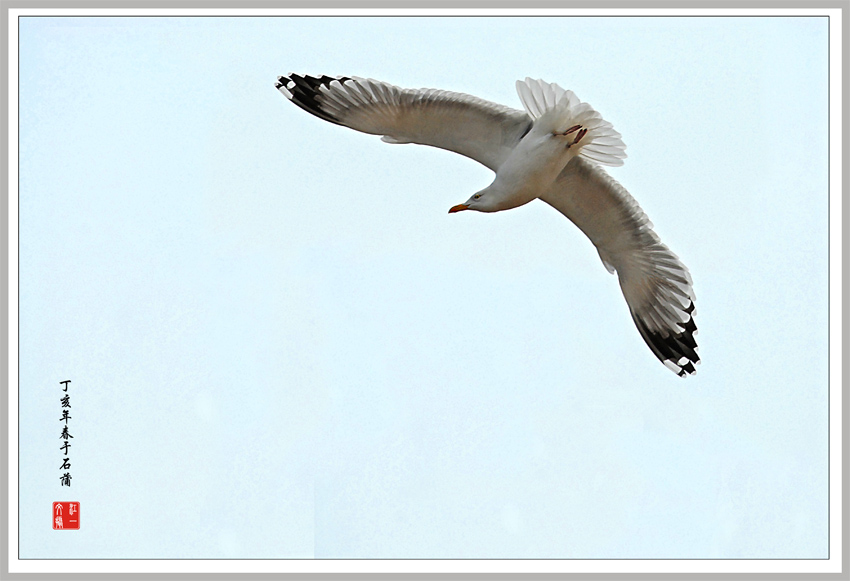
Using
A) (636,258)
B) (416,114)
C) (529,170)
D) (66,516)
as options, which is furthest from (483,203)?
(66,516)

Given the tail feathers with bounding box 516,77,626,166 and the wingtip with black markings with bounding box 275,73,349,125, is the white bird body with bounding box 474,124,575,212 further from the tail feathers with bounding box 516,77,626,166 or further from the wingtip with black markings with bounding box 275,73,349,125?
the wingtip with black markings with bounding box 275,73,349,125

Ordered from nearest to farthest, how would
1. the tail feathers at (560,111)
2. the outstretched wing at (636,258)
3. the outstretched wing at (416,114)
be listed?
the tail feathers at (560,111) → the outstretched wing at (416,114) → the outstretched wing at (636,258)

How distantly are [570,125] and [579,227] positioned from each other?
48cm

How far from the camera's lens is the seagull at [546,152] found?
11.5ft

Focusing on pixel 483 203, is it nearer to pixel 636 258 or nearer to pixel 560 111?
pixel 560 111

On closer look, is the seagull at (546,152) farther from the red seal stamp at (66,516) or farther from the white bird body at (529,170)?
the red seal stamp at (66,516)

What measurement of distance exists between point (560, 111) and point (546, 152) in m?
0.13

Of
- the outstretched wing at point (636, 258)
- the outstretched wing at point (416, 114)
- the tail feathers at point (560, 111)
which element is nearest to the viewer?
the tail feathers at point (560, 111)

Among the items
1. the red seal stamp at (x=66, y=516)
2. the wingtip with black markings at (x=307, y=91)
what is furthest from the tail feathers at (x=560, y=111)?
the red seal stamp at (x=66, y=516)

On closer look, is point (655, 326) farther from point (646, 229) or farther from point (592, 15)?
point (592, 15)

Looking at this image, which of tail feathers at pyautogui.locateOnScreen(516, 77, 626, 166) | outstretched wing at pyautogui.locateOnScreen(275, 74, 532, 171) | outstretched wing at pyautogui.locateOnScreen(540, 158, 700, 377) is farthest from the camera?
outstretched wing at pyautogui.locateOnScreen(540, 158, 700, 377)

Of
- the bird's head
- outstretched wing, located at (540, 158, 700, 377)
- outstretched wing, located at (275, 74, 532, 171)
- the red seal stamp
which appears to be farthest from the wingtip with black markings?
the red seal stamp

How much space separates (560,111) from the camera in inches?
136

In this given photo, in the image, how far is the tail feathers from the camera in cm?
346
